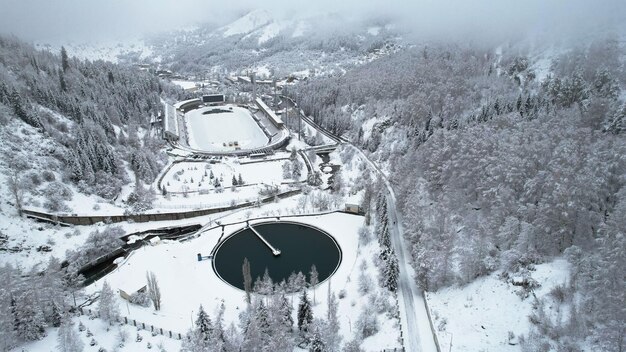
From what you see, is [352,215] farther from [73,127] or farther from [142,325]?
[73,127]

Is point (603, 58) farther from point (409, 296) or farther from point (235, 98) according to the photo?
point (235, 98)

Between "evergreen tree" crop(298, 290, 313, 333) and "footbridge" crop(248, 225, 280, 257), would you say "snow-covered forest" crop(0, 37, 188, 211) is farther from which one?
"evergreen tree" crop(298, 290, 313, 333)

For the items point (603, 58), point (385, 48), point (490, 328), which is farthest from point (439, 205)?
point (385, 48)

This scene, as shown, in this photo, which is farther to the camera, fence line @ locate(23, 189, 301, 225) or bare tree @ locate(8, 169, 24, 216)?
fence line @ locate(23, 189, 301, 225)

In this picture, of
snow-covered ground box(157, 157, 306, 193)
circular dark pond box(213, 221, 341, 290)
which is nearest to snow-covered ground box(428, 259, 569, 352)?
circular dark pond box(213, 221, 341, 290)

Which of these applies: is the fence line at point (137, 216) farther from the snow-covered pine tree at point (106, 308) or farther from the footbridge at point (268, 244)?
the snow-covered pine tree at point (106, 308)

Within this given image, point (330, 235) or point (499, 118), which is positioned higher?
point (499, 118)

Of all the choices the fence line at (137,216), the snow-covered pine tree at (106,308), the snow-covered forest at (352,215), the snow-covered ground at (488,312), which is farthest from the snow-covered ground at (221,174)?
the snow-covered ground at (488,312)
